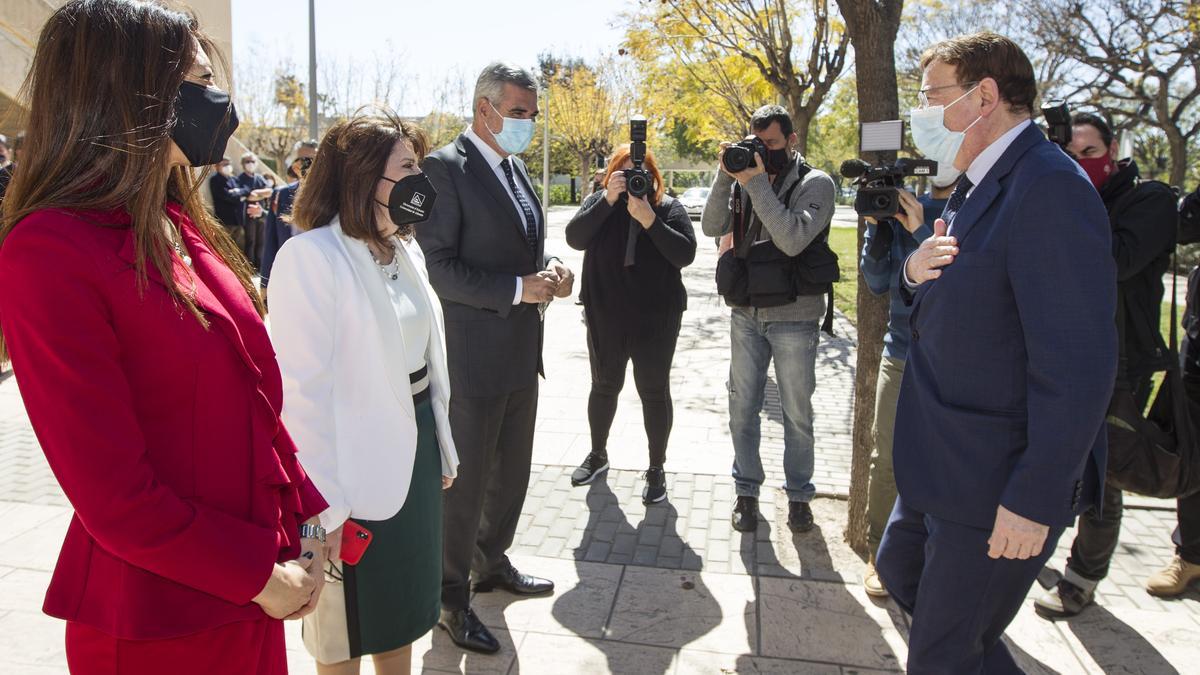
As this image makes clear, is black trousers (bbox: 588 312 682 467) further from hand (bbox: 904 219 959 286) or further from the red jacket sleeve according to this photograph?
the red jacket sleeve

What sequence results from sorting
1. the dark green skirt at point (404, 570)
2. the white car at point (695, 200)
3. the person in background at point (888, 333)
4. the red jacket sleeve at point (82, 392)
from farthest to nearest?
the white car at point (695, 200), the person in background at point (888, 333), the dark green skirt at point (404, 570), the red jacket sleeve at point (82, 392)

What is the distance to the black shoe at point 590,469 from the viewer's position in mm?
5367

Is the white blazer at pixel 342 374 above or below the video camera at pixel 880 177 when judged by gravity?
below

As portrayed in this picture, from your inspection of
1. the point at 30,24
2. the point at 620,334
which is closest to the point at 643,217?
the point at 620,334

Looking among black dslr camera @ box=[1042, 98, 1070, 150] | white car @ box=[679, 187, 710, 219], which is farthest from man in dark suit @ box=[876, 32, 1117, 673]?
white car @ box=[679, 187, 710, 219]

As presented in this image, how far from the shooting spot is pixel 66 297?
1396 mm

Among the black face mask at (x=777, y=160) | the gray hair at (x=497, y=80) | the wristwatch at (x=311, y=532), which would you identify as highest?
the gray hair at (x=497, y=80)

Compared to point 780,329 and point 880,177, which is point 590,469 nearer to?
point 780,329

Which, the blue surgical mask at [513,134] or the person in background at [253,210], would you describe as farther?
the person in background at [253,210]

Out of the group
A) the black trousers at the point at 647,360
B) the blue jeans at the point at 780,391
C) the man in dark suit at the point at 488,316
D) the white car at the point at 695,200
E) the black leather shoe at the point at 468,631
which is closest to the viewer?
the black leather shoe at the point at 468,631

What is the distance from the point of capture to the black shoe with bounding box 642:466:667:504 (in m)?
Answer: 5.09

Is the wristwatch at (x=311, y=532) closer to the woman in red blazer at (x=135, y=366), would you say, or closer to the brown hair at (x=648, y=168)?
the woman in red blazer at (x=135, y=366)

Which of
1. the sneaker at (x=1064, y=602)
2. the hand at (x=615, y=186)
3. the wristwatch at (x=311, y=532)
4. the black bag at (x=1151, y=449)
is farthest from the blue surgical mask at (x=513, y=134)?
the sneaker at (x=1064, y=602)

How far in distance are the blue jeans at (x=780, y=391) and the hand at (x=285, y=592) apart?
3.31 meters
